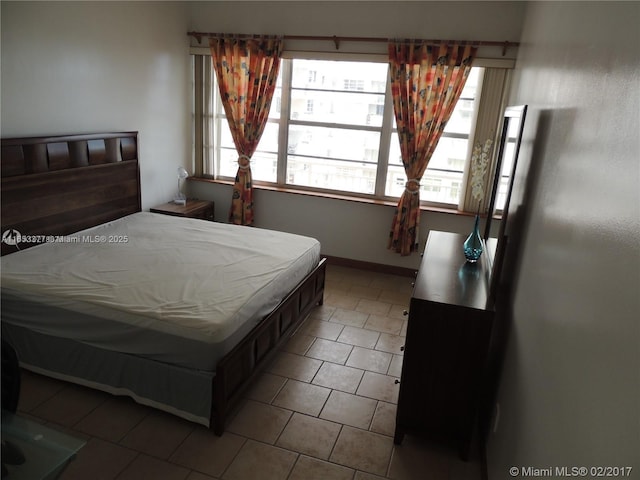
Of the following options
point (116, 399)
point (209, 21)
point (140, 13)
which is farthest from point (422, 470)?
point (209, 21)

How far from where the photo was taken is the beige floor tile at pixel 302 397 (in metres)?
2.62

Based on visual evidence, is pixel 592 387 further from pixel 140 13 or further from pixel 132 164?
pixel 140 13

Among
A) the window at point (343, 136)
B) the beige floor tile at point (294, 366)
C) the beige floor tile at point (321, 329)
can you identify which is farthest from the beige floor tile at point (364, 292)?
the beige floor tile at point (294, 366)

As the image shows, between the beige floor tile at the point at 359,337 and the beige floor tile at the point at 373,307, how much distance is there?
1.17 feet

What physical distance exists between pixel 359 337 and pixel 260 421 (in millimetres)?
1171

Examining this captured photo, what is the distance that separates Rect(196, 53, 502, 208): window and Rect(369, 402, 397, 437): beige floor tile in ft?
8.32

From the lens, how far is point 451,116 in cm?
436

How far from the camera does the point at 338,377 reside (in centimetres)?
293

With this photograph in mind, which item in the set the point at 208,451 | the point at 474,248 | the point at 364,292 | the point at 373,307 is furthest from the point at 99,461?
the point at 364,292

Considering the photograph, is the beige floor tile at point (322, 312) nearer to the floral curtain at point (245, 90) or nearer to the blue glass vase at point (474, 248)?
the blue glass vase at point (474, 248)

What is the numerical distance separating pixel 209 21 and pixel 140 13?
0.82 m

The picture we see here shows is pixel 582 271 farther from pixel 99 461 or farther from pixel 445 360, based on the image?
pixel 99 461

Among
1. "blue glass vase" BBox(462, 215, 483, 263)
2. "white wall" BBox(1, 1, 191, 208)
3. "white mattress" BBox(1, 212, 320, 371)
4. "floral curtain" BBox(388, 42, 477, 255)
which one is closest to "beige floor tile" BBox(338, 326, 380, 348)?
"white mattress" BBox(1, 212, 320, 371)

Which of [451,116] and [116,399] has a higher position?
[451,116]
